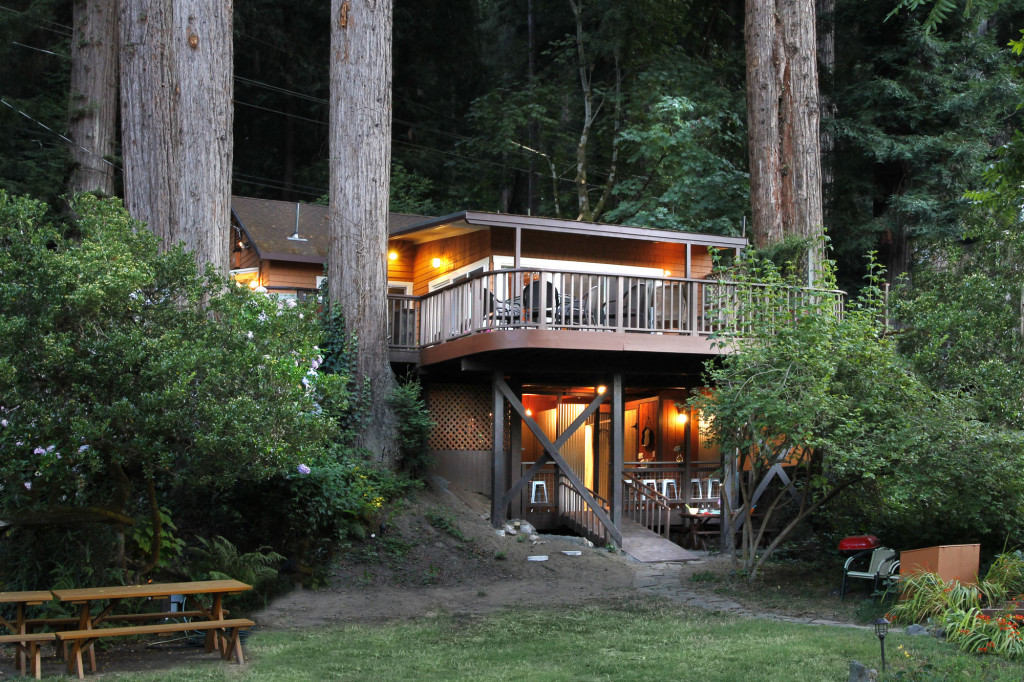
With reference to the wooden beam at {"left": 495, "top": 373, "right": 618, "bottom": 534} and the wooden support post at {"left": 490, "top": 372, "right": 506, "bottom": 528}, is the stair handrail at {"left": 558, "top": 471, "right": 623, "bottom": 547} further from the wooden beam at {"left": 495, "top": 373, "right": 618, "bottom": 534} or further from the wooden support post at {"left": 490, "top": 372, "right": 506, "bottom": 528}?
the wooden support post at {"left": 490, "top": 372, "right": 506, "bottom": 528}

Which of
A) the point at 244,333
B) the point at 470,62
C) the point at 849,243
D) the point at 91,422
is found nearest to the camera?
the point at 91,422

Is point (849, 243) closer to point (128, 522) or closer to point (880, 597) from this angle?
point (880, 597)

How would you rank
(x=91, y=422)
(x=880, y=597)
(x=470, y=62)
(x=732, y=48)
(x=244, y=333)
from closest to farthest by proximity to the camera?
(x=91, y=422)
(x=244, y=333)
(x=880, y=597)
(x=732, y=48)
(x=470, y=62)

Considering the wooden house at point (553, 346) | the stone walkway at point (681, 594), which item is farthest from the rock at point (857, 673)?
the wooden house at point (553, 346)

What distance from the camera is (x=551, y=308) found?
15344 millimetres

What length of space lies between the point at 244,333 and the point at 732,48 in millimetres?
25667

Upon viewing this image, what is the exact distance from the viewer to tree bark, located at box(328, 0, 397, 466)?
16641 millimetres

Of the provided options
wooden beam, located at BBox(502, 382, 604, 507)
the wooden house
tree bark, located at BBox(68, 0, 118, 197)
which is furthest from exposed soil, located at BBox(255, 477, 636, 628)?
tree bark, located at BBox(68, 0, 118, 197)

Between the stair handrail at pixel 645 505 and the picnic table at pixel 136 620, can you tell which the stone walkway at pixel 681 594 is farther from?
the picnic table at pixel 136 620

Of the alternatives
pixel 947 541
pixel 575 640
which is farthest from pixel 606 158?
pixel 575 640

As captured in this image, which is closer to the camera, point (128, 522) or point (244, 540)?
point (128, 522)

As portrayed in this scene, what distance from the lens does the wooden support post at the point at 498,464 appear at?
1574 cm

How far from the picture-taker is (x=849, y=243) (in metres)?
22.5

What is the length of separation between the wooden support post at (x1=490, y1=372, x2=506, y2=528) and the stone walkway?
2.41 metres
